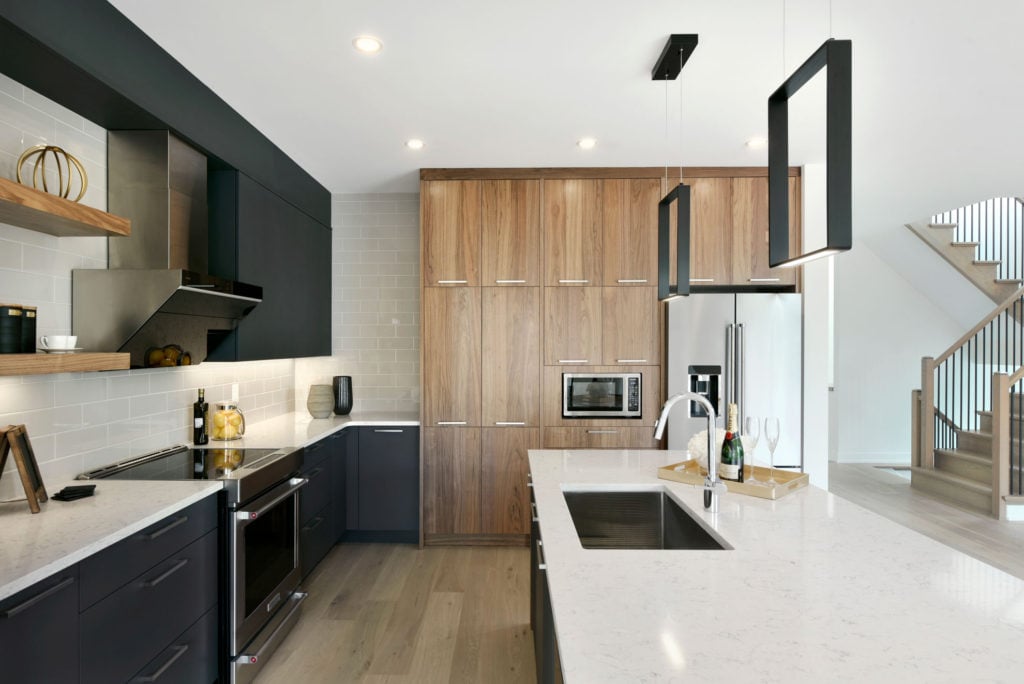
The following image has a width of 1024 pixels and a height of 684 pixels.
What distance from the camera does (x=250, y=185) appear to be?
327 cm

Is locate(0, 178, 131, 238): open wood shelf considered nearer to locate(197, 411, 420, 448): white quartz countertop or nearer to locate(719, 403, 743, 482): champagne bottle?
locate(197, 411, 420, 448): white quartz countertop

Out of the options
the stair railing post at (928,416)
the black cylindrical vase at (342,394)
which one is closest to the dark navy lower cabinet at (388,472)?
the black cylindrical vase at (342,394)

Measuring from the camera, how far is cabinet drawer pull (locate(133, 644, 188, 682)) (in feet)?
6.31

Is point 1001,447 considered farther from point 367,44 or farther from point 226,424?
point 226,424

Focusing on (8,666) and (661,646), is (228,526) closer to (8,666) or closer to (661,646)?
(8,666)

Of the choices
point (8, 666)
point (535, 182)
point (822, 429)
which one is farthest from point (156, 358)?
point (822, 429)

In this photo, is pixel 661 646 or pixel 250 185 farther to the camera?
pixel 250 185

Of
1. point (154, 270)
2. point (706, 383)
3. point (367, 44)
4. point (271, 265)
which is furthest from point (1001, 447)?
point (154, 270)

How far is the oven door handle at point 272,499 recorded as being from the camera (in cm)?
246

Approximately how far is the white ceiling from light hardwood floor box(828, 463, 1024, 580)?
2.68m

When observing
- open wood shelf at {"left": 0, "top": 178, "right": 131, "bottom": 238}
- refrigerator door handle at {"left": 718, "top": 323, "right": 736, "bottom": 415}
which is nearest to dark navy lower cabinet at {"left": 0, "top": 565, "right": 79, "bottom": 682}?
open wood shelf at {"left": 0, "top": 178, "right": 131, "bottom": 238}

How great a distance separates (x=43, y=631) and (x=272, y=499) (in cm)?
122

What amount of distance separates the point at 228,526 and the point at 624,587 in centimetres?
176

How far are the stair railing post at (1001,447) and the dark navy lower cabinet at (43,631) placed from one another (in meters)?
6.18
